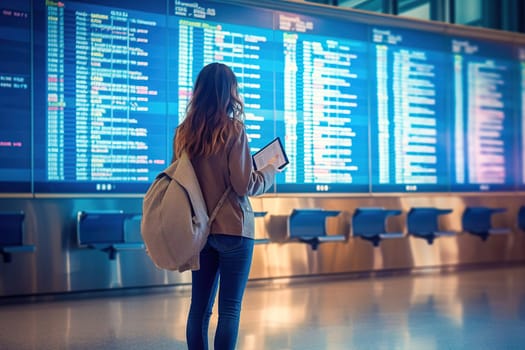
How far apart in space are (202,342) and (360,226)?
4316 millimetres

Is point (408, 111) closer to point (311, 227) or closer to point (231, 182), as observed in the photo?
point (311, 227)

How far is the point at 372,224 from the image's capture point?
6.77 metres

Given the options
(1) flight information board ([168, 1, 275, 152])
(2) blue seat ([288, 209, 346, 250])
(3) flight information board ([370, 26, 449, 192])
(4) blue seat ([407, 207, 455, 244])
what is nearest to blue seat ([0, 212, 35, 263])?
(1) flight information board ([168, 1, 275, 152])

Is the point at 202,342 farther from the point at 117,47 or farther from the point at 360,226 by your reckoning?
the point at 360,226

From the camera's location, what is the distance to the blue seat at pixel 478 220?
7.43 meters

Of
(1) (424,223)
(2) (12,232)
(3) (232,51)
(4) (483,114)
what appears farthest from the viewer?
(4) (483,114)

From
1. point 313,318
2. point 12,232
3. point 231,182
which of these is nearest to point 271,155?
point 231,182

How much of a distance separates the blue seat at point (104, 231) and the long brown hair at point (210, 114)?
2.92m

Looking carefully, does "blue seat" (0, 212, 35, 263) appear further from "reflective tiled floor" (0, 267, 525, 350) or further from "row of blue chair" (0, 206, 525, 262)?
"reflective tiled floor" (0, 267, 525, 350)

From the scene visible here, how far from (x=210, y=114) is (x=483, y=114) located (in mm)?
5811

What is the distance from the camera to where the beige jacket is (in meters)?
2.57

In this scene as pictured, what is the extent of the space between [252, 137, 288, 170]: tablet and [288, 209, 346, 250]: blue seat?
11.0 feet

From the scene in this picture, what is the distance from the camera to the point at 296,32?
6.52m

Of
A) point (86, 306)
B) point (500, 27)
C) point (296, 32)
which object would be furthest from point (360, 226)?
point (500, 27)
